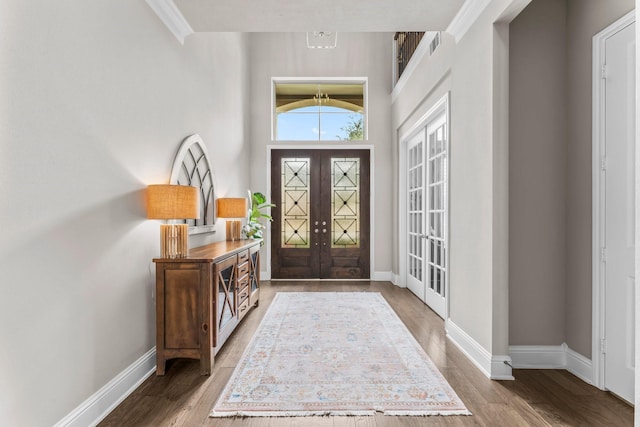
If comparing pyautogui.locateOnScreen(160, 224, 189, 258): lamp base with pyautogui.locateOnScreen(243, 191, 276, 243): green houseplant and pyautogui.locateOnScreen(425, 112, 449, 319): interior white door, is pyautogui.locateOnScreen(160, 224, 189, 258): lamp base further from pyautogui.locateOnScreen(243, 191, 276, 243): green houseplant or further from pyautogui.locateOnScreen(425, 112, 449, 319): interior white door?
pyautogui.locateOnScreen(425, 112, 449, 319): interior white door

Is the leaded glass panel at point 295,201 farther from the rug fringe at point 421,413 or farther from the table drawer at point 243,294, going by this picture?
the rug fringe at point 421,413

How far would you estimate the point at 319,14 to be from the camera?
9.66 ft

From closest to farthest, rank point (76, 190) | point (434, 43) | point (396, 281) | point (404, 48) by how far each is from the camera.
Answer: point (76, 190) → point (434, 43) → point (404, 48) → point (396, 281)

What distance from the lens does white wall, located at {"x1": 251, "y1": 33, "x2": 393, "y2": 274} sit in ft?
20.2

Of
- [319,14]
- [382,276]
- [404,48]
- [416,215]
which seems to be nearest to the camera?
[319,14]

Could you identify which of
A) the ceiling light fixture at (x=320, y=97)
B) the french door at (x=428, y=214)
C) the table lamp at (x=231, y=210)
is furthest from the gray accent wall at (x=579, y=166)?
the ceiling light fixture at (x=320, y=97)

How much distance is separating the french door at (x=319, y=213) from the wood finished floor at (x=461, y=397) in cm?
324

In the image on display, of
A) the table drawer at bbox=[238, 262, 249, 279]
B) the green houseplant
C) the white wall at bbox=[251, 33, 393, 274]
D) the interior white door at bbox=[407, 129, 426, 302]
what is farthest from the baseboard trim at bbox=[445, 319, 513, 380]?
the white wall at bbox=[251, 33, 393, 274]

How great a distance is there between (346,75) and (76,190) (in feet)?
17.0

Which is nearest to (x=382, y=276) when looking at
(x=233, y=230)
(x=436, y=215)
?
(x=436, y=215)

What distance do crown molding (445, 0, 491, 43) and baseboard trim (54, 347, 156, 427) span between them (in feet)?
11.5

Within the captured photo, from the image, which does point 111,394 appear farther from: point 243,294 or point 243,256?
point 243,256

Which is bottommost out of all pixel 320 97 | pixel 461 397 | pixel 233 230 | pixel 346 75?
pixel 461 397

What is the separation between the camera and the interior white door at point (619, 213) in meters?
2.19
